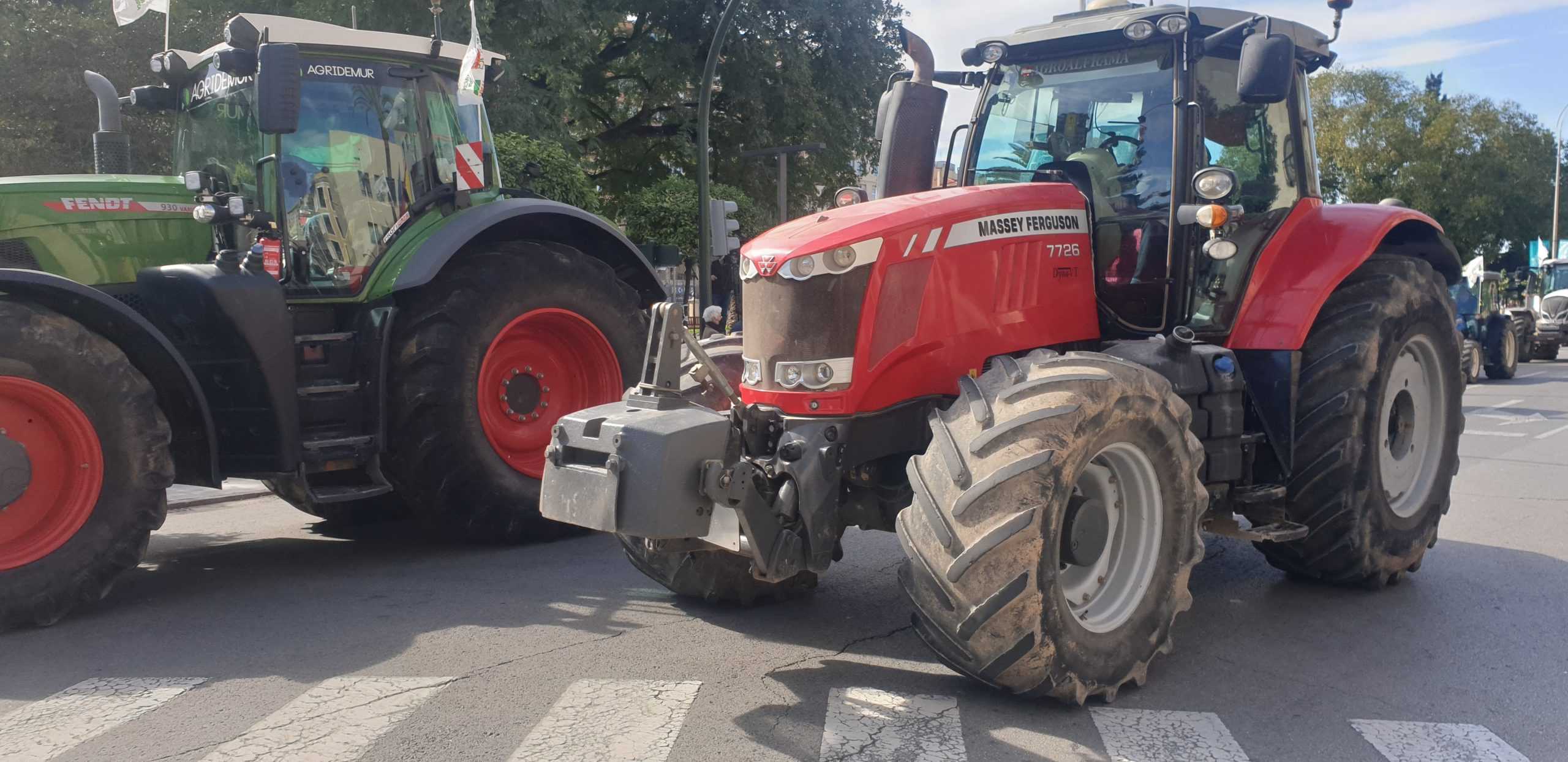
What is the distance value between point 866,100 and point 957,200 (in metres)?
21.4

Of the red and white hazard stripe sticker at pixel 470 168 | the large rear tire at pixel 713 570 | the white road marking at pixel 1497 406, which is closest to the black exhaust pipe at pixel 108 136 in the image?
the red and white hazard stripe sticker at pixel 470 168

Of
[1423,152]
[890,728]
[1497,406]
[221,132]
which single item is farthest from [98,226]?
[1423,152]

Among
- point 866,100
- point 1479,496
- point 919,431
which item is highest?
point 866,100

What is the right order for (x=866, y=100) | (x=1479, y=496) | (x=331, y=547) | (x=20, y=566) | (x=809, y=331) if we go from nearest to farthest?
(x=809, y=331)
(x=20, y=566)
(x=331, y=547)
(x=1479, y=496)
(x=866, y=100)

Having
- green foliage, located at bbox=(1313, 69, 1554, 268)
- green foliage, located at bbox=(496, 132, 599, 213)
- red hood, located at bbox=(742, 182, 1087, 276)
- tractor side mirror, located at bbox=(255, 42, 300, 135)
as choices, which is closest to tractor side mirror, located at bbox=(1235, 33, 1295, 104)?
red hood, located at bbox=(742, 182, 1087, 276)

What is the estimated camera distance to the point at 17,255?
5.99 metres

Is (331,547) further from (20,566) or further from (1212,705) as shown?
(1212,705)

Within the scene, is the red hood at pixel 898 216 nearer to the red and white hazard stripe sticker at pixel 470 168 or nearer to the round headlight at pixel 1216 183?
the round headlight at pixel 1216 183

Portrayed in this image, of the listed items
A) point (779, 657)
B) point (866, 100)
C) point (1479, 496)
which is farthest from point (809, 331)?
point (866, 100)

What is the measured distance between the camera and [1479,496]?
9.26m

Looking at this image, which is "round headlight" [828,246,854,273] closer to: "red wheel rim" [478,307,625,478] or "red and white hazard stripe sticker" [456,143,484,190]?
"red wheel rim" [478,307,625,478]

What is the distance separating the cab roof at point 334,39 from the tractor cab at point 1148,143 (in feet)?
10.7

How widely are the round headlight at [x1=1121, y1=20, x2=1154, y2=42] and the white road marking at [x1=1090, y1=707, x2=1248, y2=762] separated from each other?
2.92 m

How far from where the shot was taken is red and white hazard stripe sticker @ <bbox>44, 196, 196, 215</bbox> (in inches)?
242
